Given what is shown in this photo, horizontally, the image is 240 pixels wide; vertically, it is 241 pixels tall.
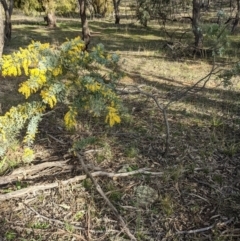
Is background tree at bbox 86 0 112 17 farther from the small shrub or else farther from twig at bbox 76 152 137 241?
twig at bbox 76 152 137 241

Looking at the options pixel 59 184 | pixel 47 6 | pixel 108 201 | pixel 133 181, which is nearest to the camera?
pixel 108 201

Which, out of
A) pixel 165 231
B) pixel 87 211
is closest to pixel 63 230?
pixel 87 211

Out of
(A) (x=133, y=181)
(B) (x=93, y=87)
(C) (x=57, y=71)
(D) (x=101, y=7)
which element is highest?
(D) (x=101, y=7)

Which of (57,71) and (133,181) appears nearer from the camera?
(57,71)

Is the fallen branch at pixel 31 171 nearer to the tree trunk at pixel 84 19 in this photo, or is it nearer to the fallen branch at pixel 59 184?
the fallen branch at pixel 59 184

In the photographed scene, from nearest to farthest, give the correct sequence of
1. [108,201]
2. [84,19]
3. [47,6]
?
[108,201]
[84,19]
[47,6]

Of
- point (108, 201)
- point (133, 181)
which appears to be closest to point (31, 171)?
point (108, 201)

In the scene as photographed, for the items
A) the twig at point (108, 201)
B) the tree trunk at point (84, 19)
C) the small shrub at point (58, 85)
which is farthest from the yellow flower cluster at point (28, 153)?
the tree trunk at point (84, 19)

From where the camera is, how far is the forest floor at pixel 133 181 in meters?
2.95

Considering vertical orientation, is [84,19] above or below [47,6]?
below

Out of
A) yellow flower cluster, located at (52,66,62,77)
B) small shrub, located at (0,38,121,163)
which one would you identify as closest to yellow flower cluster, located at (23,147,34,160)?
small shrub, located at (0,38,121,163)

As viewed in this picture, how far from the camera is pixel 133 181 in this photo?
3.48 m

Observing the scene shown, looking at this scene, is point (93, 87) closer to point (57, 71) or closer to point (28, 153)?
point (57, 71)

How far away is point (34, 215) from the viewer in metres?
3.10
